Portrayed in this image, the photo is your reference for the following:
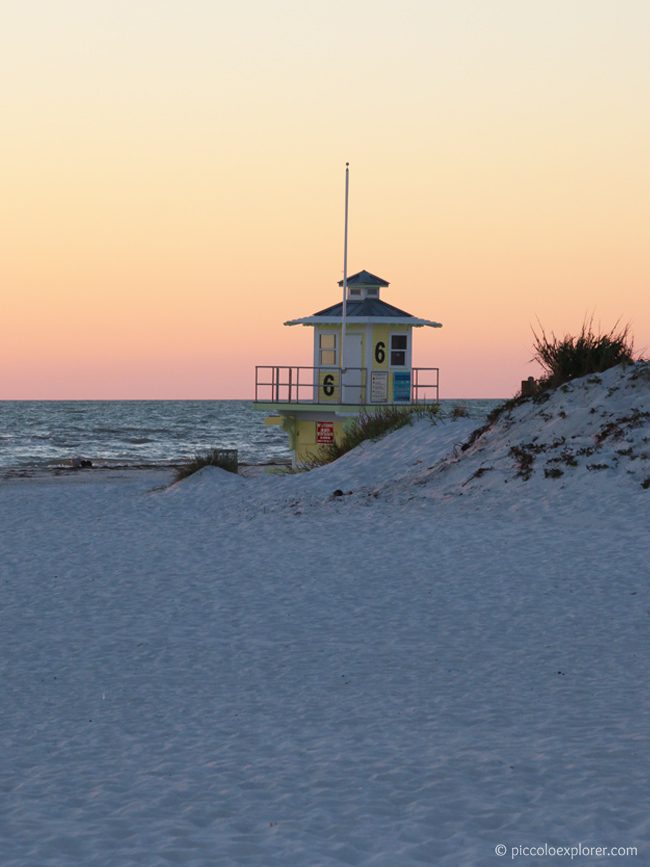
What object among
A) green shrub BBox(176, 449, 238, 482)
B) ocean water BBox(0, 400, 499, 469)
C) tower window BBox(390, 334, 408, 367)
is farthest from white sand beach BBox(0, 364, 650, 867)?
ocean water BBox(0, 400, 499, 469)

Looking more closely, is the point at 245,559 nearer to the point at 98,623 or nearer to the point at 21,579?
the point at 21,579

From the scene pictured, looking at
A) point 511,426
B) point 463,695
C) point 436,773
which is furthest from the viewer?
point 511,426

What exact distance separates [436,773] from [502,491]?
48.8ft

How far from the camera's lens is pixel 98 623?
1299 cm

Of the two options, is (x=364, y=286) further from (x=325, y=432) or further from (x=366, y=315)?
(x=325, y=432)

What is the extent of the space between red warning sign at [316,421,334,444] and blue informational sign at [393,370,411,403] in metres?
2.42

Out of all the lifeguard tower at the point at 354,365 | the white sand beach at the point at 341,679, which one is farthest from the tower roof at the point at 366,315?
the white sand beach at the point at 341,679

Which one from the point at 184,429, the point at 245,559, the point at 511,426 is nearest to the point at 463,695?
the point at 245,559

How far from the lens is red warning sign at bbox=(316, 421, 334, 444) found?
1529 inches

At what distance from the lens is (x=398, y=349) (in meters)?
38.4

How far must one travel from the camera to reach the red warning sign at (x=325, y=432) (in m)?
38.8

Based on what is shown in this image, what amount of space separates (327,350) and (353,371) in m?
1.37

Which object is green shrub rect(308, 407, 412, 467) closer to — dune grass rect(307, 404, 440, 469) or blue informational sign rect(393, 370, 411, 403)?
dune grass rect(307, 404, 440, 469)

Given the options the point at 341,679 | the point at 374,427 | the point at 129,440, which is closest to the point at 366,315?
the point at 374,427
